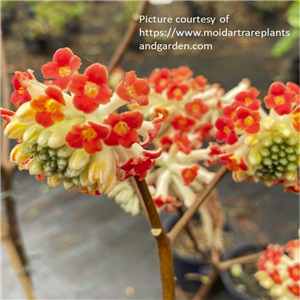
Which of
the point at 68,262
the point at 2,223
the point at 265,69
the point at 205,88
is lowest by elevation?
the point at 68,262

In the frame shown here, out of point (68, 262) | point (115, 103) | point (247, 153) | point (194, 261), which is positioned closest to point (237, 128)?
point (247, 153)

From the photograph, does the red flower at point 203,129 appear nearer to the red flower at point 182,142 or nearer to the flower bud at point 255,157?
the red flower at point 182,142

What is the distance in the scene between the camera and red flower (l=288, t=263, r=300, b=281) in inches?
25.6

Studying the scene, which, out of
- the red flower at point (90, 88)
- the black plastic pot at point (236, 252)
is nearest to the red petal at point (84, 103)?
the red flower at point (90, 88)

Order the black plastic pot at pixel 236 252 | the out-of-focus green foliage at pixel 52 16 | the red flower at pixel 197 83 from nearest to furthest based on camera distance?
the red flower at pixel 197 83, the black plastic pot at pixel 236 252, the out-of-focus green foliage at pixel 52 16

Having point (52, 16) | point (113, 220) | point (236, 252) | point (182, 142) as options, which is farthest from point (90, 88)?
point (52, 16)

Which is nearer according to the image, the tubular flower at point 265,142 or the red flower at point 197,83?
the tubular flower at point 265,142

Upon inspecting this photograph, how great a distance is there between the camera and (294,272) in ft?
2.15

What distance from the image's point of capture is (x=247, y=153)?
0.48 meters

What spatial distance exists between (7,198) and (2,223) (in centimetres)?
5

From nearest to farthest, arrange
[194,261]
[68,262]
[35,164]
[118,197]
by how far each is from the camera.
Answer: [35,164] < [118,197] < [194,261] < [68,262]

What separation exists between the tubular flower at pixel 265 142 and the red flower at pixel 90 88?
0.67 feet

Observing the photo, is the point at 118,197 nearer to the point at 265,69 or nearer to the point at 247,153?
the point at 247,153

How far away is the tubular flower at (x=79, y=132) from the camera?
0.98 feet
